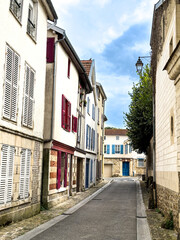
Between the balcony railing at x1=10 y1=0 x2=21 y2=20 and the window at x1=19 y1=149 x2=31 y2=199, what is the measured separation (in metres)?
4.07

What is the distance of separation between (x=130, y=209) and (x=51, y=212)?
346 cm

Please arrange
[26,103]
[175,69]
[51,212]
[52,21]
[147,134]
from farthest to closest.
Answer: [147,134]
[52,21]
[51,212]
[26,103]
[175,69]

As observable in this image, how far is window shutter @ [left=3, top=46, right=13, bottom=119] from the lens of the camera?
26.3 ft

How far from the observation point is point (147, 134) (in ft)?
72.6

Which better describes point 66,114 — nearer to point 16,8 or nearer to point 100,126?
point 16,8

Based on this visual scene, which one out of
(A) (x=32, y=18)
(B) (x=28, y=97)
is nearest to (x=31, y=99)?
(B) (x=28, y=97)

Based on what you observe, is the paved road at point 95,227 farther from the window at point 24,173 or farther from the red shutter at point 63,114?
the red shutter at point 63,114

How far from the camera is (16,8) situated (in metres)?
8.90

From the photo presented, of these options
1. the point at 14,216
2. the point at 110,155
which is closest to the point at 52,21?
the point at 14,216

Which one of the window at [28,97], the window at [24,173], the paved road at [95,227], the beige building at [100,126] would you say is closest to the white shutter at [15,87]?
the window at [28,97]

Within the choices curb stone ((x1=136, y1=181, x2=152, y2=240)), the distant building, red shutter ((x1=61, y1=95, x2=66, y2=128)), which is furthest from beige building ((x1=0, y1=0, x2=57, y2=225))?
the distant building

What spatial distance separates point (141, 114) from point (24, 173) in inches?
536

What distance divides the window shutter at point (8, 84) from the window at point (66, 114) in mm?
5561

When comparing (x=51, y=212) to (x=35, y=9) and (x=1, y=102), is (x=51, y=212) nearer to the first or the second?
(x=1, y=102)
